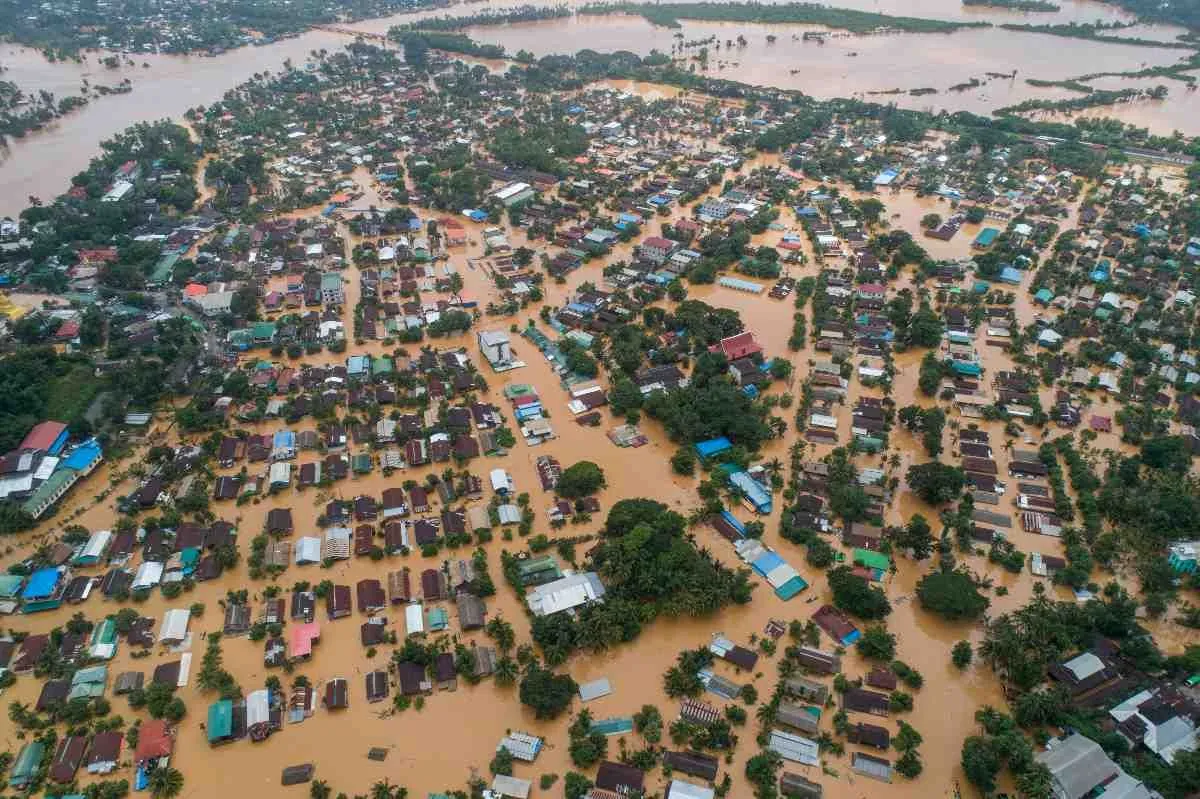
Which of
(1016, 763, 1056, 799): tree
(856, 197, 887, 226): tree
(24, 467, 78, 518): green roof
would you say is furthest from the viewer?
(856, 197, 887, 226): tree

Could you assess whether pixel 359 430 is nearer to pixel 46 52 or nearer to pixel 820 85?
pixel 820 85

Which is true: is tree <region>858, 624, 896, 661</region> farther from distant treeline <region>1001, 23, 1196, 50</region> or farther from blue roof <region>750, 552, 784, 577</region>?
distant treeline <region>1001, 23, 1196, 50</region>

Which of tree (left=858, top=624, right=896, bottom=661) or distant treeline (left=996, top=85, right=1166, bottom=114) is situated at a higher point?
distant treeline (left=996, top=85, right=1166, bottom=114)

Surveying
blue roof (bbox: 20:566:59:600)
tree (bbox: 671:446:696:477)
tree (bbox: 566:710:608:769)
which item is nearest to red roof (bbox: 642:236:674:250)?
tree (bbox: 671:446:696:477)

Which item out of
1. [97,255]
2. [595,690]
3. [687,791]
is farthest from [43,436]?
[687,791]

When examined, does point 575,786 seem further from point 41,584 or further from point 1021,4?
point 1021,4

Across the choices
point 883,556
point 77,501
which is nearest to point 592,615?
point 883,556

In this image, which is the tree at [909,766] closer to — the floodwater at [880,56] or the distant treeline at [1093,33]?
the floodwater at [880,56]
